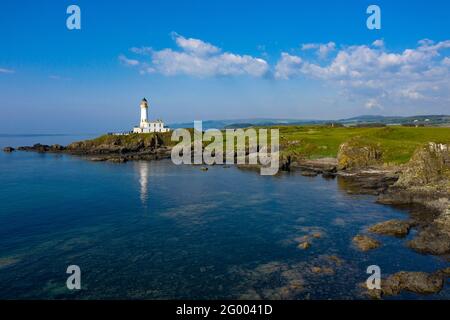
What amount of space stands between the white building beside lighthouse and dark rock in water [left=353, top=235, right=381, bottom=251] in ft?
451

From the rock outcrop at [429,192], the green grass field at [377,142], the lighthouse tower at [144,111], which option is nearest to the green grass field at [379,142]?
the green grass field at [377,142]

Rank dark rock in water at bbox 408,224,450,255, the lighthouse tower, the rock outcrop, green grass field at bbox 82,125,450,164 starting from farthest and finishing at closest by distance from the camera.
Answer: the lighthouse tower < green grass field at bbox 82,125,450,164 < the rock outcrop < dark rock in water at bbox 408,224,450,255

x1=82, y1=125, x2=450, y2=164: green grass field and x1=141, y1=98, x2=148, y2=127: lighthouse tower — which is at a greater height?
x1=141, y1=98, x2=148, y2=127: lighthouse tower

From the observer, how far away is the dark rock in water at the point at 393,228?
37875 millimetres

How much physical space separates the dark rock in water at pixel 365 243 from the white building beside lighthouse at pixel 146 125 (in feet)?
451

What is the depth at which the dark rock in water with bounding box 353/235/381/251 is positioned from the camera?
3375cm

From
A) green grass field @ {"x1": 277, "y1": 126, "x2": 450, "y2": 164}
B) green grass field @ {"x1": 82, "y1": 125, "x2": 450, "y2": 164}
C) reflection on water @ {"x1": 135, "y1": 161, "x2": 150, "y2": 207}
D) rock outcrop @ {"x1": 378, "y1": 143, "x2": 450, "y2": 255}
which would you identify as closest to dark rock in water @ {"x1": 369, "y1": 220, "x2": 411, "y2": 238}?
rock outcrop @ {"x1": 378, "y1": 143, "x2": 450, "y2": 255}

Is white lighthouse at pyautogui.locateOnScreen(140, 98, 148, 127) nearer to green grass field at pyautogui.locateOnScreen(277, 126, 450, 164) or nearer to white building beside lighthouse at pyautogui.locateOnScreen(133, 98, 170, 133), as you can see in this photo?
white building beside lighthouse at pyautogui.locateOnScreen(133, 98, 170, 133)

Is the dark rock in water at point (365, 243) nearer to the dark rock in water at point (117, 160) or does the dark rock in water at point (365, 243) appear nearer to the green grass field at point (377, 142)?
the green grass field at point (377, 142)

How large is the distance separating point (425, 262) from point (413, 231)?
906cm

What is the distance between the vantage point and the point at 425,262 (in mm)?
30453

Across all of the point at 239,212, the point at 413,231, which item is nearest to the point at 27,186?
the point at 239,212

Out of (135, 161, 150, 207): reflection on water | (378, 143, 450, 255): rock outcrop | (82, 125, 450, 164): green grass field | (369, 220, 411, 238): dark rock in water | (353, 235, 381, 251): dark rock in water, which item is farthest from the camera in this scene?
(82, 125, 450, 164): green grass field
